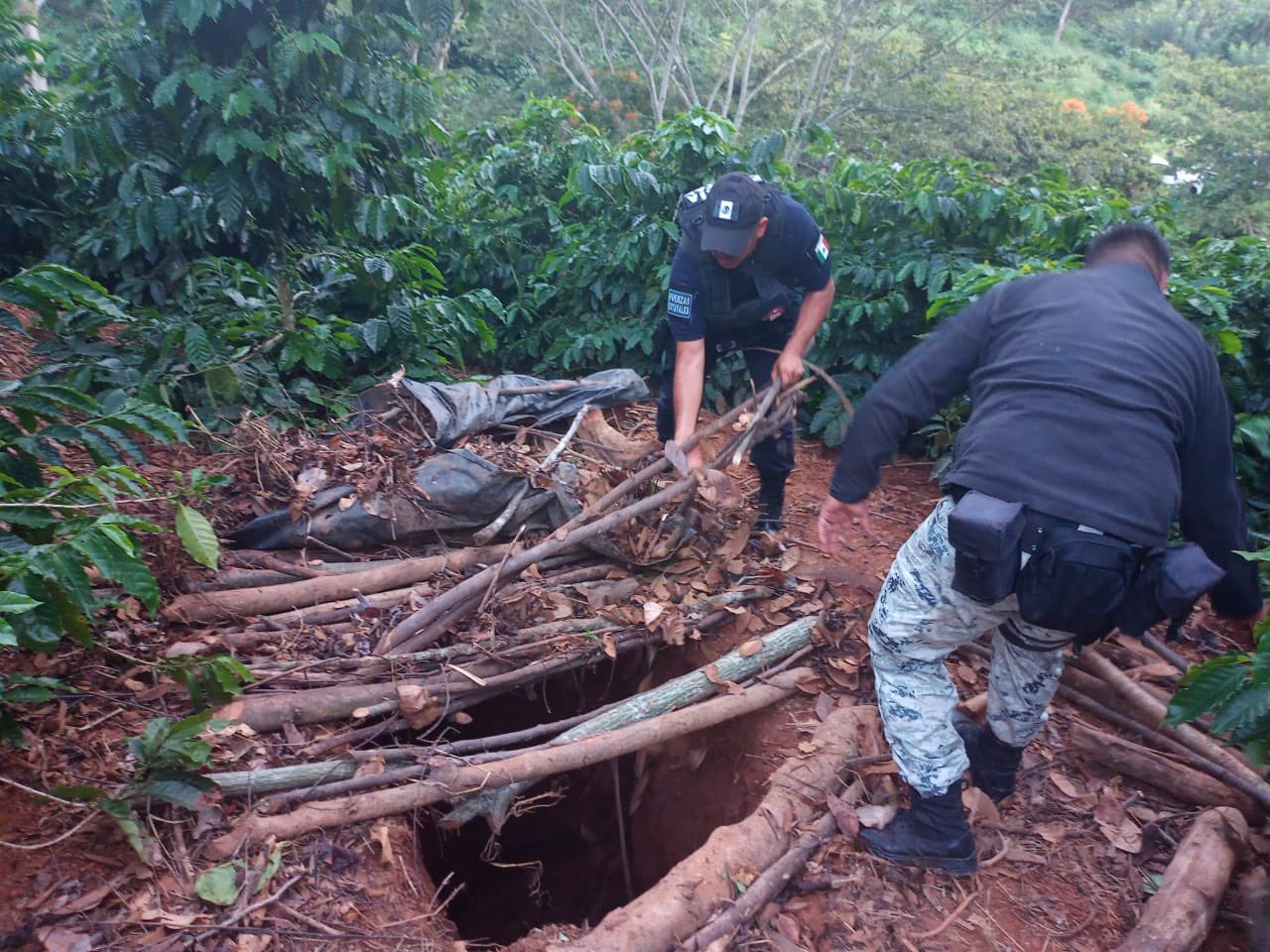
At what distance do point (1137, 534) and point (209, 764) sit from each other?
2.66m

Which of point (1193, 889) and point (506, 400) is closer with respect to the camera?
point (1193, 889)

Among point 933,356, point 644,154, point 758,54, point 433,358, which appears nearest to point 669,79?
point 758,54

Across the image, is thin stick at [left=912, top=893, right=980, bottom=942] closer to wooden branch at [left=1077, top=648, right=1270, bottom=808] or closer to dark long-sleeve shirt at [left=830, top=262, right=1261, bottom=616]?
wooden branch at [left=1077, top=648, right=1270, bottom=808]

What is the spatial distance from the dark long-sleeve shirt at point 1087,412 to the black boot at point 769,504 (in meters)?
1.65

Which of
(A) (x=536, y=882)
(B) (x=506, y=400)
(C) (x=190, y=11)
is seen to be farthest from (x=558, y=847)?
(C) (x=190, y=11)

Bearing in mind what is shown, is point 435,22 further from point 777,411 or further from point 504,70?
point 504,70

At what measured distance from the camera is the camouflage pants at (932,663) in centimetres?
236

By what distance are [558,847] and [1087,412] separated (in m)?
3.50

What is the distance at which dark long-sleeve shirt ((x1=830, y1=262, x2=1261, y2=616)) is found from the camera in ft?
6.87

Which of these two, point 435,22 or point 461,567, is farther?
point 435,22

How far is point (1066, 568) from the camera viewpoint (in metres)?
2.08

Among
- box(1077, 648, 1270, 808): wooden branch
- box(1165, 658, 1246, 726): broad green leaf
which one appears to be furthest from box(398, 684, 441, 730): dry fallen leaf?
box(1077, 648, 1270, 808): wooden branch

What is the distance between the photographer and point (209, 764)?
2557mm

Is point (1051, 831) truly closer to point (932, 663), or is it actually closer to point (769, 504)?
point (932, 663)
